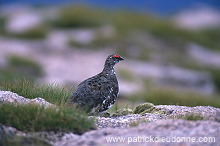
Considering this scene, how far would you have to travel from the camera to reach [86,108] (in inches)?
290

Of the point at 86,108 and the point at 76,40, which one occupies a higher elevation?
the point at 76,40

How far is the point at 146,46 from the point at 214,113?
65.5 feet

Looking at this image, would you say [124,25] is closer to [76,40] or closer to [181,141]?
[76,40]

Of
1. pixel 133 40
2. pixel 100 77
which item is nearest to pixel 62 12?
pixel 133 40

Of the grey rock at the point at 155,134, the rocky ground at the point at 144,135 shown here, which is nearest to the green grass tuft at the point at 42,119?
the rocky ground at the point at 144,135

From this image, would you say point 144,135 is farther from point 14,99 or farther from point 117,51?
point 117,51

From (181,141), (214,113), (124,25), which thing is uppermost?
(124,25)

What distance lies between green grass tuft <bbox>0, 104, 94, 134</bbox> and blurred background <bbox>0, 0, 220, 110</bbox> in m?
9.91

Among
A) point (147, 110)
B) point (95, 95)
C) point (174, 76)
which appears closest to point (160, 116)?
point (147, 110)

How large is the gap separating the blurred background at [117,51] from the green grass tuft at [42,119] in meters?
9.91

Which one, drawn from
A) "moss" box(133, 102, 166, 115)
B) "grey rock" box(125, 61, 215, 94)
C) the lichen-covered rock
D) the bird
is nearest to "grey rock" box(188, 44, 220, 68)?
"grey rock" box(125, 61, 215, 94)

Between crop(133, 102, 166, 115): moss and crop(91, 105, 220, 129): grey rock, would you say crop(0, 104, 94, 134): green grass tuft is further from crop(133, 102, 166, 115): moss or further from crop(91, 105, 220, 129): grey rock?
crop(133, 102, 166, 115): moss

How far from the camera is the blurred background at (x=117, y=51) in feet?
63.4

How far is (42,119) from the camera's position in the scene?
237 inches
